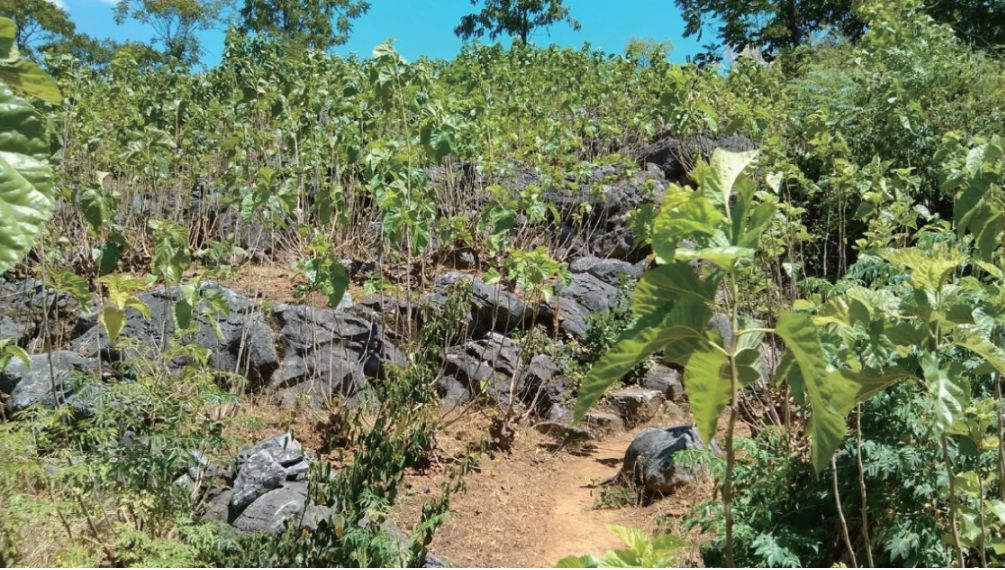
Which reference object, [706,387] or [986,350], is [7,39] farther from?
[986,350]

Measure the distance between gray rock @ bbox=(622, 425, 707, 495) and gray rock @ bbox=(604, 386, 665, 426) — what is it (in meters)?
1.04

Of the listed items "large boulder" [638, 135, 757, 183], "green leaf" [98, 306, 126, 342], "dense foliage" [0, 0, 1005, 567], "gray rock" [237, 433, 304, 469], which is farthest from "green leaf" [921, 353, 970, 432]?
"large boulder" [638, 135, 757, 183]

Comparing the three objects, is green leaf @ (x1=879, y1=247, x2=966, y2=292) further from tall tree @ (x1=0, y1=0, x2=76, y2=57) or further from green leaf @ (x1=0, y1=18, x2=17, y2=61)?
tall tree @ (x1=0, y1=0, x2=76, y2=57)

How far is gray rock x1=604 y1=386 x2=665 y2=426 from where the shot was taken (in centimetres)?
581

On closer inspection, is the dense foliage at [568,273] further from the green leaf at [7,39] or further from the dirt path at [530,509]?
the dirt path at [530,509]

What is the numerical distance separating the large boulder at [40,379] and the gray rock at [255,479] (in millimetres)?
968

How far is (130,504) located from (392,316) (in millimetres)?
3240

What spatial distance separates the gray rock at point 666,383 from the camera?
241 inches

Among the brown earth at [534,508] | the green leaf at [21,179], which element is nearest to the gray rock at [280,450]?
the brown earth at [534,508]

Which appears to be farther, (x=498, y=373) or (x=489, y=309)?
(x=489, y=309)

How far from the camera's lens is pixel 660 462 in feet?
14.6

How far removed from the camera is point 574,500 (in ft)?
15.4

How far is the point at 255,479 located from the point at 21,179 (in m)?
3.27

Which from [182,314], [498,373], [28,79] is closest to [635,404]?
[498,373]
